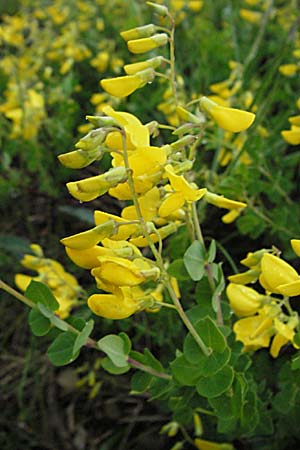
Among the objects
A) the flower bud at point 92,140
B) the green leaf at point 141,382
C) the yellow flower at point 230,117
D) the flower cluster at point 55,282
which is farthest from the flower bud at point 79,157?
the flower cluster at point 55,282

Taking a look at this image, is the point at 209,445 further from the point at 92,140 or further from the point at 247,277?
the point at 92,140

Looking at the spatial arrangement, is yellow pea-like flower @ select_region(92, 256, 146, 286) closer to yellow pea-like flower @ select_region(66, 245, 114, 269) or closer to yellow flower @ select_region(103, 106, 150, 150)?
yellow pea-like flower @ select_region(66, 245, 114, 269)

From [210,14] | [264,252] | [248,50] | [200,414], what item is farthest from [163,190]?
[210,14]

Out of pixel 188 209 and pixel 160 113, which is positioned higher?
pixel 188 209

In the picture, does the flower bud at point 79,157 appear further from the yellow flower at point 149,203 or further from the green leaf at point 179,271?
the green leaf at point 179,271

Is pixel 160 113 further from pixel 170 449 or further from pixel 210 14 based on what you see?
pixel 170 449

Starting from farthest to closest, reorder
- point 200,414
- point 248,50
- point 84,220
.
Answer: point 248,50, point 84,220, point 200,414

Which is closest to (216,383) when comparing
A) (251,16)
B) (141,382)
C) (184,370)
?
(184,370)
